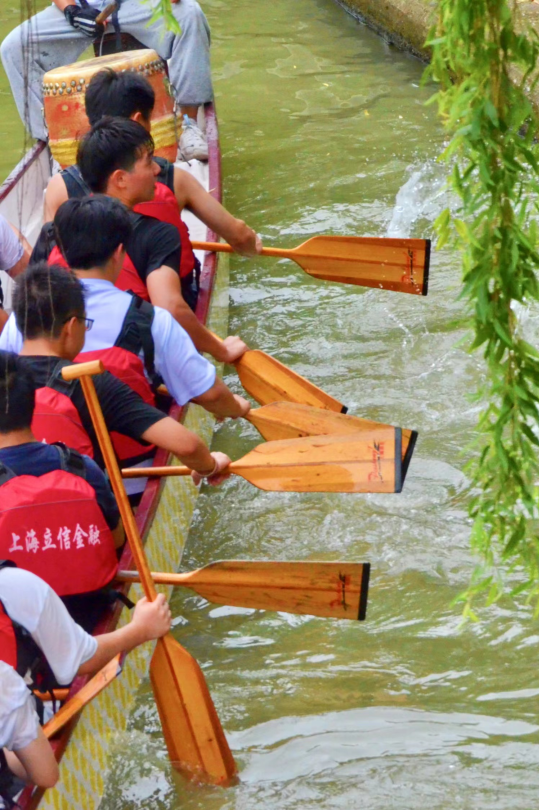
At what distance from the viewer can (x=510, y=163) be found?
1.86 m

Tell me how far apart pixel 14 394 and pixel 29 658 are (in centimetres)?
63

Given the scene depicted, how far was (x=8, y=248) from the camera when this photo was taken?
4488 mm

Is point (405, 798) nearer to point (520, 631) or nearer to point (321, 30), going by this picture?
Result: point (520, 631)

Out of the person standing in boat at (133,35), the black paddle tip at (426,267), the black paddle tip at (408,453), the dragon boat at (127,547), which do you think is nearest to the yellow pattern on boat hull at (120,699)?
the dragon boat at (127,547)

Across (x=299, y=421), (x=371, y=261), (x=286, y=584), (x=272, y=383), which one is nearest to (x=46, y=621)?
(x=286, y=584)

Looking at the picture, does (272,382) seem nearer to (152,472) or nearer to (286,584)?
(152,472)

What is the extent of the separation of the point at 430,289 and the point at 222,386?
2598 mm

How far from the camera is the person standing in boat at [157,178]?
4109mm

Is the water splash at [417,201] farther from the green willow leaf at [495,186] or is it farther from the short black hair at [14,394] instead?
the green willow leaf at [495,186]

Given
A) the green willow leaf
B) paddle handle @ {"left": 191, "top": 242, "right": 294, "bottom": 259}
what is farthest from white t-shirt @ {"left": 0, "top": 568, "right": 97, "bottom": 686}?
paddle handle @ {"left": 191, "top": 242, "right": 294, "bottom": 259}

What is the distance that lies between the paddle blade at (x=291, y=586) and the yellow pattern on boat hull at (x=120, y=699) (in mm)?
286

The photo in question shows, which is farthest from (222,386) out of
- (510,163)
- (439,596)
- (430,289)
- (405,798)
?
(430,289)

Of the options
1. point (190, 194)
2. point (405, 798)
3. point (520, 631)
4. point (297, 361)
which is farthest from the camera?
point (297, 361)

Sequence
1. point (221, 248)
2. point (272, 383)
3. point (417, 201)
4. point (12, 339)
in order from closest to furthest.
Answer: point (12, 339), point (272, 383), point (221, 248), point (417, 201)
